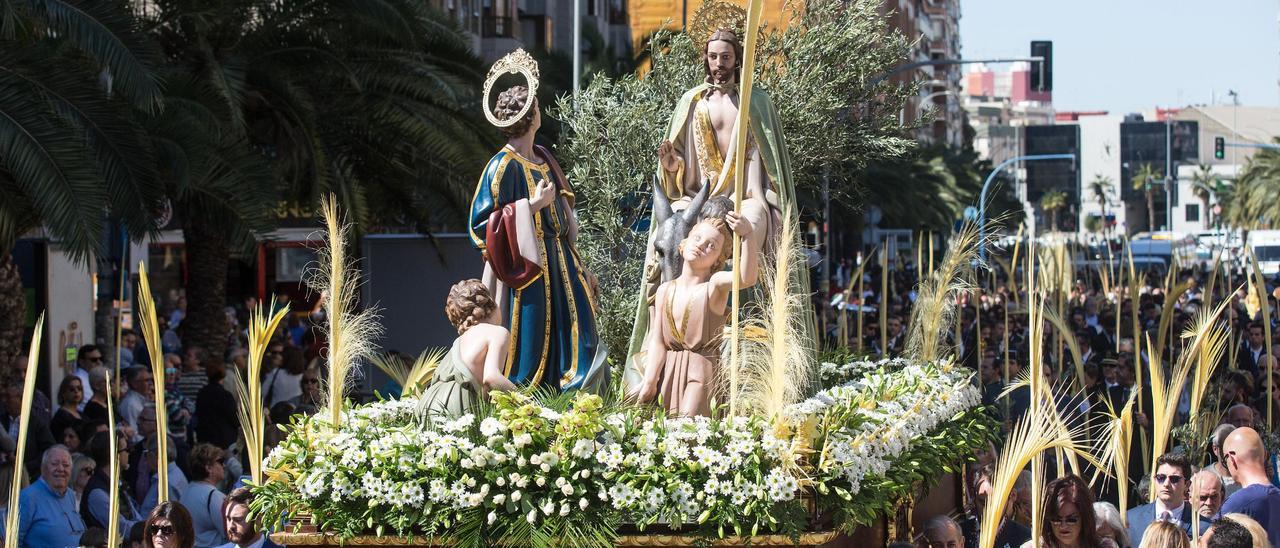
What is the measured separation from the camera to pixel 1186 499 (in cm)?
757

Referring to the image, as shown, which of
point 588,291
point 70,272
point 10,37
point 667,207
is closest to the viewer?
point 667,207

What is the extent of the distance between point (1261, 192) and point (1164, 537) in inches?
2075

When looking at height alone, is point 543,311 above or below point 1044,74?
below

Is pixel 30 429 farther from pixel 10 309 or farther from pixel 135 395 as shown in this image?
pixel 10 309

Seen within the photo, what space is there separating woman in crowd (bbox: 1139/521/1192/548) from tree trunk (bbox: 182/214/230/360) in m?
13.1

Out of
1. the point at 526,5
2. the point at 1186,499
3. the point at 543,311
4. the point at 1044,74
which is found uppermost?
the point at 526,5

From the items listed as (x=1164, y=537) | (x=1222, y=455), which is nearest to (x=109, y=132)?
(x=1222, y=455)

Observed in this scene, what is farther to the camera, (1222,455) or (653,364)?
(1222,455)

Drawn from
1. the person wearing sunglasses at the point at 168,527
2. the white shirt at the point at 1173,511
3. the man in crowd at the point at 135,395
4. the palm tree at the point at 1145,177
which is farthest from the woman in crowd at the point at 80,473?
the palm tree at the point at 1145,177

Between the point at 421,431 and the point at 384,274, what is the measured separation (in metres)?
10.7

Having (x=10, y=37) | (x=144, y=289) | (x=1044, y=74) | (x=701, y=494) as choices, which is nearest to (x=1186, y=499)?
(x=701, y=494)

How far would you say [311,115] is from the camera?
16.5m

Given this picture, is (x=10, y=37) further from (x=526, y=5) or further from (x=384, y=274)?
(x=526, y=5)

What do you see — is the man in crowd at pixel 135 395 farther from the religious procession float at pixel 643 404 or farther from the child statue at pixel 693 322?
the child statue at pixel 693 322
